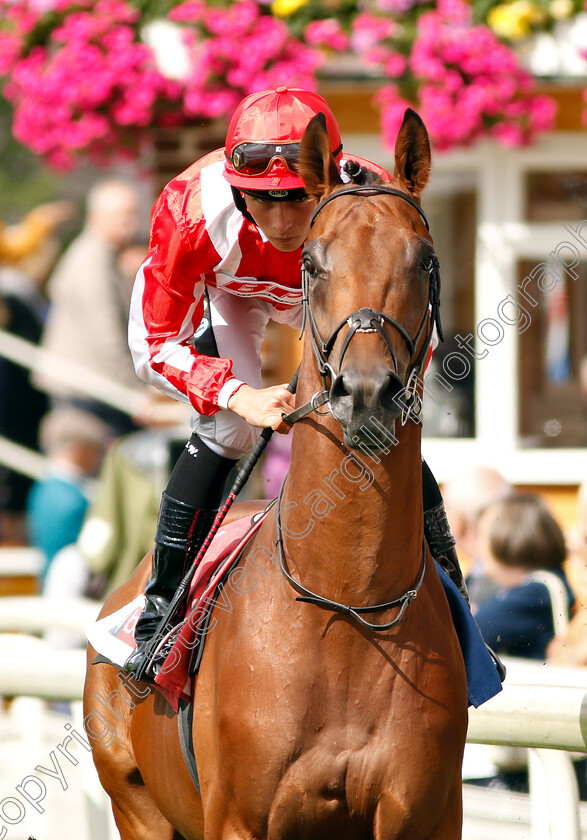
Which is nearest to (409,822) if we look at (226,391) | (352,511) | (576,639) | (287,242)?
(352,511)

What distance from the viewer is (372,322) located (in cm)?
220

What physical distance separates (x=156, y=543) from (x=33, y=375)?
13.7ft

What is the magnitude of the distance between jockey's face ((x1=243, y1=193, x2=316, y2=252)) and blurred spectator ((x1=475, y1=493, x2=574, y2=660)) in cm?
187

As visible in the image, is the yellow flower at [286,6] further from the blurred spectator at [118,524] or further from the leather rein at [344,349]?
the leather rein at [344,349]

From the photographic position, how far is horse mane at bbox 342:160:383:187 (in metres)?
2.56

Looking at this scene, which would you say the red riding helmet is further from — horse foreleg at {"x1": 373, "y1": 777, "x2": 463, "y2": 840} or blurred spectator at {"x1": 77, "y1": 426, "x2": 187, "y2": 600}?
blurred spectator at {"x1": 77, "y1": 426, "x2": 187, "y2": 600}

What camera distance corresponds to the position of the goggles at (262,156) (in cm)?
268

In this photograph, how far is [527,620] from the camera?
13.5 ft

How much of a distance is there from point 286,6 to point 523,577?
3.77 m

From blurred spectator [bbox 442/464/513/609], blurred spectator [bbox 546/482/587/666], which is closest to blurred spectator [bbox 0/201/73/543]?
blurred spectator [bbox 442/464/513/609]

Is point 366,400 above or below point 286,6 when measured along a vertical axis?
below

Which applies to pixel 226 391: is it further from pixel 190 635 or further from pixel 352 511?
pixel 190 635

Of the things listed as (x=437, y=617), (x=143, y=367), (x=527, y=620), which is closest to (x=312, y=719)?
(x=437, y=617)

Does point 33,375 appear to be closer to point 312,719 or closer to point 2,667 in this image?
point 2,667
